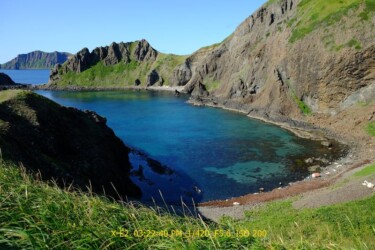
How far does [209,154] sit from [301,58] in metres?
46.9

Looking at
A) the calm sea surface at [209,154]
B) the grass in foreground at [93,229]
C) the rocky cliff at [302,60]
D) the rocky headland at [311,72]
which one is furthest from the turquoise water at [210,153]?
the grass in foreground at [93,229]

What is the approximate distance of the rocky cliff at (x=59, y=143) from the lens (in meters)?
36.0

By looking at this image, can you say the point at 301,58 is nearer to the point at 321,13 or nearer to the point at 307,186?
the point at 321,13

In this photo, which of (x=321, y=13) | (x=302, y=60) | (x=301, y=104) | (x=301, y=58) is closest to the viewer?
(x=301, y=104)

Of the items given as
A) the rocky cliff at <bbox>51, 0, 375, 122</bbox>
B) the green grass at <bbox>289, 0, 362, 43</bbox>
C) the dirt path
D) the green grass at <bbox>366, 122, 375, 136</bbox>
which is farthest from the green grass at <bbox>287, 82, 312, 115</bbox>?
the dirt path

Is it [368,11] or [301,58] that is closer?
[368,11]

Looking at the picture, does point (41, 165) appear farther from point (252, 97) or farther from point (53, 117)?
point (252, 97)

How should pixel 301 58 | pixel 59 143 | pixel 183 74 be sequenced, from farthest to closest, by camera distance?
pixel 183 74
pixel 301 58
pixel 59 143

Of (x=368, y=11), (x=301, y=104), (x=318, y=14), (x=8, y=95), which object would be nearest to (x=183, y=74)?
(x=318, y=14)

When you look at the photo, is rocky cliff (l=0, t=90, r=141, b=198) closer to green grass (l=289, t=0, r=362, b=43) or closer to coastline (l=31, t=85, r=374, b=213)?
coastline (l=31, t=85, r=374, b=213)

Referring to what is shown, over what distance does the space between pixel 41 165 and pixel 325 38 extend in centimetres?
8054

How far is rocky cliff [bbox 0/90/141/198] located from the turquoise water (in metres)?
7.20

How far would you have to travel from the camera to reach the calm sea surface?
171 ft

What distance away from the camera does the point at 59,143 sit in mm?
44469
